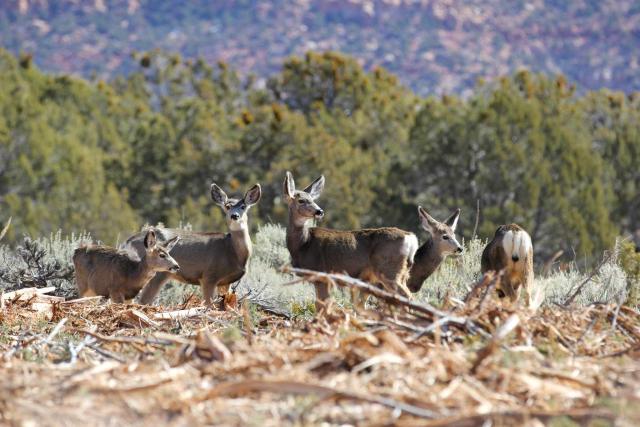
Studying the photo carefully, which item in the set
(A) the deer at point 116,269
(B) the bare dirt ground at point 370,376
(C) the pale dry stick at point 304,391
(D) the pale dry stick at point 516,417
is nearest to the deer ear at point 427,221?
(A) the deer at point 116,269

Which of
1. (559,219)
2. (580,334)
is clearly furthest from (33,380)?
(559,219)

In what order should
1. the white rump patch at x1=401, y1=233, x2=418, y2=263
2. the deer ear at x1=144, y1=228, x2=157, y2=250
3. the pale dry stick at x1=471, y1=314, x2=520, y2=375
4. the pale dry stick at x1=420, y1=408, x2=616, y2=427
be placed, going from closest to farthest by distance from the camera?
1. the pale dry stick at x1=420, y1=408, x2=616, y2=427
2. the pale dry stick at x1=471, y1=314, x2=520, y2=375
3. the white rump patch at x1=401, y1=233, x2=418, y2=263
4. the deer ear at x1=144, y1=228, x2=157, y2=250

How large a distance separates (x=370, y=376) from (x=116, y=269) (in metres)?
7.53

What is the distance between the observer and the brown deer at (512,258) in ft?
32.5

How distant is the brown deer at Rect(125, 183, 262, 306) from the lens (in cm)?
1243

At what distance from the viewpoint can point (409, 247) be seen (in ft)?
36.3

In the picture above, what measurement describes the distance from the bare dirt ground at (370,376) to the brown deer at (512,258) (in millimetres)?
3632

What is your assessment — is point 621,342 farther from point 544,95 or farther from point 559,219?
point 544,95

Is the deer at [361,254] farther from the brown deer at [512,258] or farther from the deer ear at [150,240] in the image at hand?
the deer ear at [150,240]

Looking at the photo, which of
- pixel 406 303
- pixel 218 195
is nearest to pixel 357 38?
pixel 218 195

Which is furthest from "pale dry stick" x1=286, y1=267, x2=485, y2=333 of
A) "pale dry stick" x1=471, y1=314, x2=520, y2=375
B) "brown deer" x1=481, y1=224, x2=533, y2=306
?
"brown deer" x1=481, y1=224, x2=533, y2=306

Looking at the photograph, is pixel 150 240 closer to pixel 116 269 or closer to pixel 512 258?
pixel 116 269

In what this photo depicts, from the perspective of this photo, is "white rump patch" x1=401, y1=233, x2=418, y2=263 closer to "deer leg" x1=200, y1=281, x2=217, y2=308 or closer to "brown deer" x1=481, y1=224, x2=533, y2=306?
"brown deer" x1=481, y1=224, x2=533, y2=306

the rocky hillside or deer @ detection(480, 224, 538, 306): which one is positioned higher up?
deer @ detection(480, 224, 538, 306)
